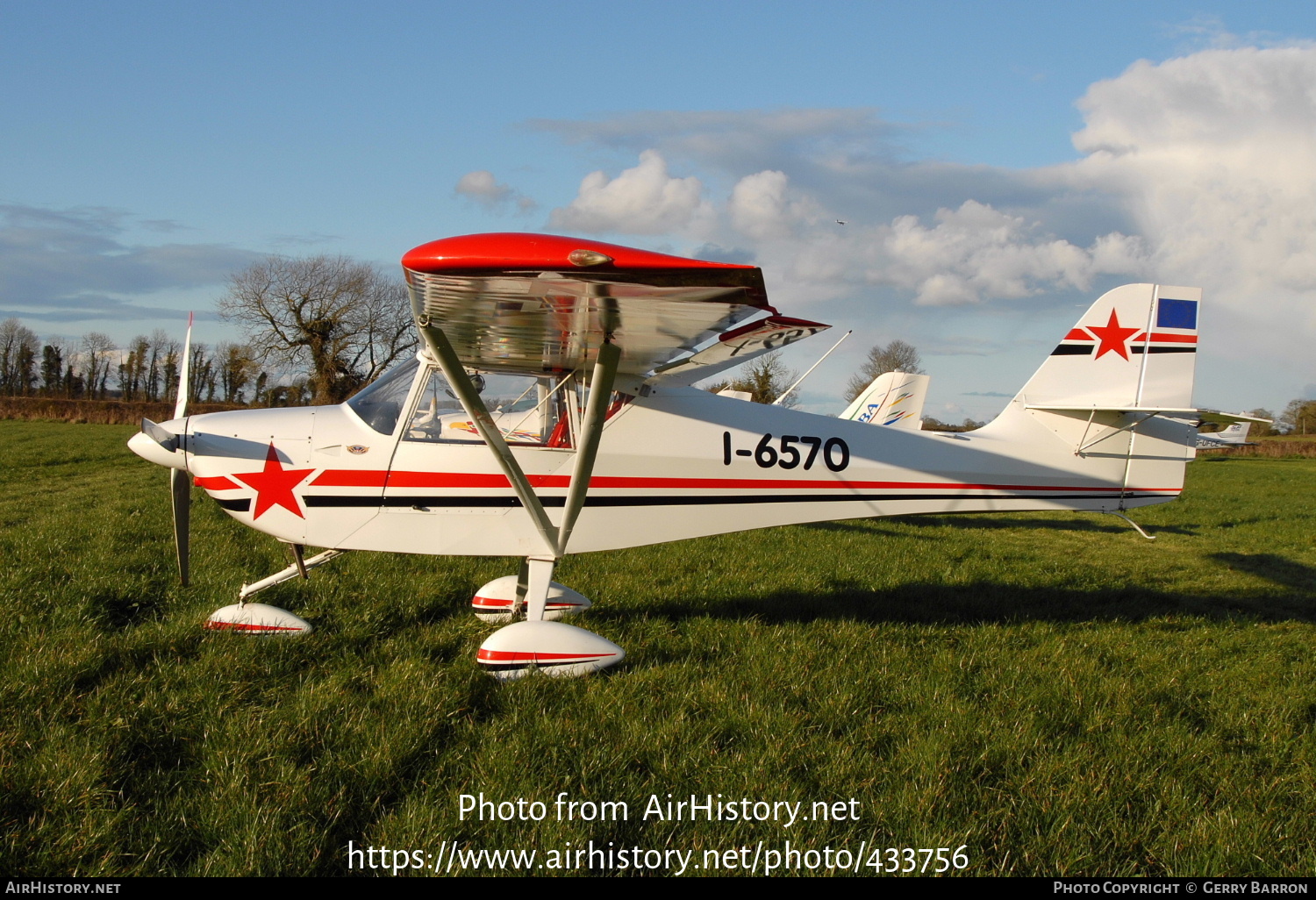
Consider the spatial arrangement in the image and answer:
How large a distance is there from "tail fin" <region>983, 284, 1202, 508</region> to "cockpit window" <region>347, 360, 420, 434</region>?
15.6 ft

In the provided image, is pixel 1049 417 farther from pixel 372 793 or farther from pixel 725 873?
pixel 372 793

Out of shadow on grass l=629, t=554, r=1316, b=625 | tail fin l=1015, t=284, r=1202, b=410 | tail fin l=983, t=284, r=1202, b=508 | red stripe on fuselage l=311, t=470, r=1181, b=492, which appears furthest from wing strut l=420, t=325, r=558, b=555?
tail fin l=1015, t=284, r=1202, b=410

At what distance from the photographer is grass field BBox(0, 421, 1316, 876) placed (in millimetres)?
2883

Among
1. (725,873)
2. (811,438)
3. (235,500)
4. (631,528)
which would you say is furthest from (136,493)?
(725,873)

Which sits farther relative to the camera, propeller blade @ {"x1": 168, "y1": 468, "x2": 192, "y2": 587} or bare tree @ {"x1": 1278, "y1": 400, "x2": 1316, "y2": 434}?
bare tree @ {"x1": 1278, "y1": 400, "x2": 1316, "y2": 434}

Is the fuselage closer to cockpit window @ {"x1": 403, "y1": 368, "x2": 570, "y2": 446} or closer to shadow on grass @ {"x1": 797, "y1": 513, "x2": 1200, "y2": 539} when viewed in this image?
cockpit window @ {"x1": 403, "y1": 368, "x2": 570, "y2": 446}

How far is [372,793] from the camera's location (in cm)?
312

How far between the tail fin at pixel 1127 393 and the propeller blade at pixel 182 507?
244 inches

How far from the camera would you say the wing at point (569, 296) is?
319 cm

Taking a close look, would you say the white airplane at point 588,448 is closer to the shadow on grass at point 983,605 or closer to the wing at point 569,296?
the wing at point 569,296

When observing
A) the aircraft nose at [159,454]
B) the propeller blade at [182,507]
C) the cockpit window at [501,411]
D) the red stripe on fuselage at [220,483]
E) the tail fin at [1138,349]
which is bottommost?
the propeller blade at [182,507]

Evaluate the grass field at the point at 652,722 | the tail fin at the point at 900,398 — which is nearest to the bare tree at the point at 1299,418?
the tail fin at the point at 900,398

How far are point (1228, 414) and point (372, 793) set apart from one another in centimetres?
648

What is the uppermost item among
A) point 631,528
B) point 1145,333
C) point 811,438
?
point 1145,333
